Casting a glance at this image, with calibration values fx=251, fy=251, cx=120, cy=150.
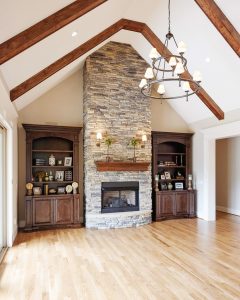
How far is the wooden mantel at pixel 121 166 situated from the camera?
6551mm

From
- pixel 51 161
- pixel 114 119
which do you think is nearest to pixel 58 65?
pixel 114 119

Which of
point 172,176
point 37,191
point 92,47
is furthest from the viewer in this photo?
point 172,176

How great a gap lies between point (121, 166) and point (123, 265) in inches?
116

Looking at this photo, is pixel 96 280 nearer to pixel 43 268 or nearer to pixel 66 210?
pixel 43 268

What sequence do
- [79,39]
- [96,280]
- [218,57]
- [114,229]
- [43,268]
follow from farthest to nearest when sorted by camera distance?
[114,229] < [218,57] < [79,39] < [43,268] < [96,280]

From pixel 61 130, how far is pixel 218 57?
4.14 meters

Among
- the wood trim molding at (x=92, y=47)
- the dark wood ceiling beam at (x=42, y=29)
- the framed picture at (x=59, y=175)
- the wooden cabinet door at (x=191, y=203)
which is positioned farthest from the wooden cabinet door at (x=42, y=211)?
the wooden cabinet door at (x=191, y=203)

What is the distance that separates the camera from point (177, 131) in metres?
8.38

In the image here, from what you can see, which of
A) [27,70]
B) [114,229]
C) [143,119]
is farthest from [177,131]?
[27,70]

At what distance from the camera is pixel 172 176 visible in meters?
8.23

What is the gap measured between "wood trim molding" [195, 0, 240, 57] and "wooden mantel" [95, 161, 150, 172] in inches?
139

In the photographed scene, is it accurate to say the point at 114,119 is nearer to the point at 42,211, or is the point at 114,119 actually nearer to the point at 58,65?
the point at 58,65

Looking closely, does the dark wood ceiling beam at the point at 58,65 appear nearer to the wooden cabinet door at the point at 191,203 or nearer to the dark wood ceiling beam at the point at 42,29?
the dark wood ceiling beam at the point at 42,29

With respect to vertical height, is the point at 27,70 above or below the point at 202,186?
above
